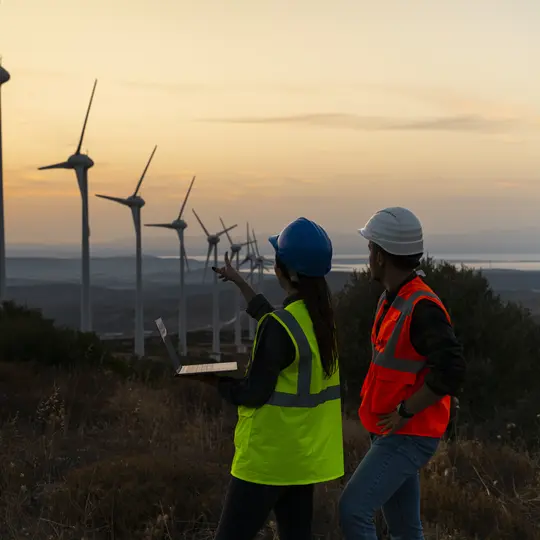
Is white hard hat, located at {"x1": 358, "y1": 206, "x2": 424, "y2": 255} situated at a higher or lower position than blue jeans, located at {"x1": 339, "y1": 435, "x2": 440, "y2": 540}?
higher

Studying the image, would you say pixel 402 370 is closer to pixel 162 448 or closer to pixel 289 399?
pixel 289 399

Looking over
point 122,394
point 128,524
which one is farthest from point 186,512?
point 122,394

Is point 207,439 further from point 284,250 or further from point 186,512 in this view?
point 284,250

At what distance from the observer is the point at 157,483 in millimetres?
5340

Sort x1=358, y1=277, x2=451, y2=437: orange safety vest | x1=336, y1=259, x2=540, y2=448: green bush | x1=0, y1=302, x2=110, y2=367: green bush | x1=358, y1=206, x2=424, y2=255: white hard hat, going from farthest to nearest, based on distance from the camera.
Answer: x1=336, y1=259, x2=540, y2=448: green bush, x1=0, y1=302, x2=110, y2=367: green bush, x1=358, y1=206, x2=424, y2=255: white hard hat, x1=358, y1=277, x2=451, y2=437: orange safety vest

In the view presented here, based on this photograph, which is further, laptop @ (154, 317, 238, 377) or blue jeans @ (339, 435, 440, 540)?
blue jeans @ (339, 435, 440, 540)

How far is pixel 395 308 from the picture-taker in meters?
3.61

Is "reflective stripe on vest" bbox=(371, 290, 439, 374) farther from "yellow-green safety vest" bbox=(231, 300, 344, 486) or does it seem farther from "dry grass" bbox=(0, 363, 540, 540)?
"dry grass" bbox=(0, 363, 540, 540)

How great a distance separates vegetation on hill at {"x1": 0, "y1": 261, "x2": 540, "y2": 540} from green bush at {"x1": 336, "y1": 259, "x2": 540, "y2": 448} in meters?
0.03

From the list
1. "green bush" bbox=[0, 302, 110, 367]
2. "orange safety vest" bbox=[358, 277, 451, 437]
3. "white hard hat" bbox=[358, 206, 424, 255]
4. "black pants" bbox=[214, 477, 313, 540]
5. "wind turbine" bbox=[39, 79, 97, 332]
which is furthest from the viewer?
"wind turbine" bbox=[39, 79, 97, 332]

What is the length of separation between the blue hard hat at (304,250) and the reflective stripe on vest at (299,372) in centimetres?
26

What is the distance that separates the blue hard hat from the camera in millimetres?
3430

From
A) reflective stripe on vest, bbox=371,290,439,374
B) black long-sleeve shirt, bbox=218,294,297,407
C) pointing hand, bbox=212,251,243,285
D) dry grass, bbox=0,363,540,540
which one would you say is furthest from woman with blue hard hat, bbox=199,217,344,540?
dry grass, bbox=0,363,540,540

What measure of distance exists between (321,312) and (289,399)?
1.40 feet
